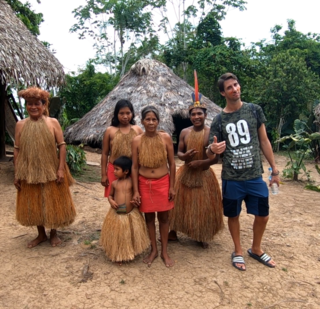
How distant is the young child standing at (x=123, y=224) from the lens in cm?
258

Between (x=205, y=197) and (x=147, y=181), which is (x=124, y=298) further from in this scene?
(x=205, y=197)

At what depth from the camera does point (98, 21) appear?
70.3ft

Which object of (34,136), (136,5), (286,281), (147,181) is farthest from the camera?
(136,5)

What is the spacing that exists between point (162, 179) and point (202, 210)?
0.56m

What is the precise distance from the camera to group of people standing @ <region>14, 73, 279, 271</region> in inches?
100.0

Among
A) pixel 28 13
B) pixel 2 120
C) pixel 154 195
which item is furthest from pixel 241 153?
pixel 28 13

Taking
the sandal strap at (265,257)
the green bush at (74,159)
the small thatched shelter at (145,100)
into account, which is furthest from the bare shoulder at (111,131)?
the small thatched shelter at (145,100)

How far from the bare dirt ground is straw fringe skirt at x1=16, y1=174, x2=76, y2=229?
11.6 inches

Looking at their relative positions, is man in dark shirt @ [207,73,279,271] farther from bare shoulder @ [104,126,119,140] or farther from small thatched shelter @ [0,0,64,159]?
small thatched shelter @ [0,0,64,159]

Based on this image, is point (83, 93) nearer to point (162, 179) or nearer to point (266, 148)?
point (162, 179)

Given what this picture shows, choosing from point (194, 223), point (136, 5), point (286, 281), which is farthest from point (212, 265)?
point (136, 5)

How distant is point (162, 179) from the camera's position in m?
2.61

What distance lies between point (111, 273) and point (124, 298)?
353 mm

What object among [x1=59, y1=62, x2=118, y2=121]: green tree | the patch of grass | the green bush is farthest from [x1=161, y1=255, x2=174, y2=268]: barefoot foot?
[x1=59, y1=62, x2=118, y2=121]: green tree
